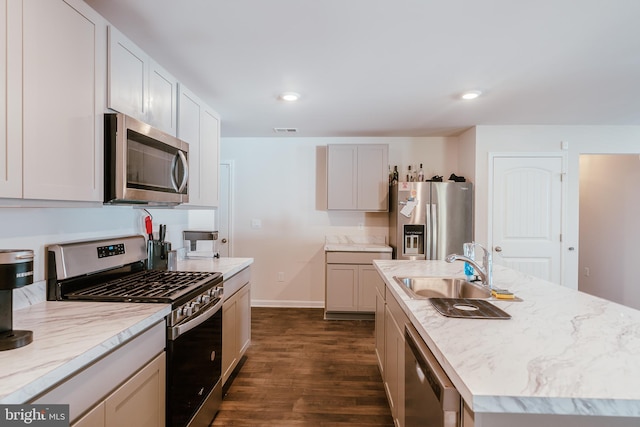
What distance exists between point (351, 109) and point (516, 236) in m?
2.47

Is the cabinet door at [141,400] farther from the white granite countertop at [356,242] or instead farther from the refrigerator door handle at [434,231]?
the refrigerator door handle at [434,231]

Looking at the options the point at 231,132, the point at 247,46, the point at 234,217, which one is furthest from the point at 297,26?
the point at 234,217

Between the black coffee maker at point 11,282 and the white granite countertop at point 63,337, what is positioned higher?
the black coffee maker at point 11,282

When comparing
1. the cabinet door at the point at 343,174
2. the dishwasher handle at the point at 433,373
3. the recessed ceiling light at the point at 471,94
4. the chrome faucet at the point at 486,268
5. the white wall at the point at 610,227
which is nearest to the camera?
the dishwasher handle at the point at 433,373

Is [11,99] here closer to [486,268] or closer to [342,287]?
[486,268]

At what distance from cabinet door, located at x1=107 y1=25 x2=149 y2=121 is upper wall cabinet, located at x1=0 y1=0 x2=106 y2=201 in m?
0.05

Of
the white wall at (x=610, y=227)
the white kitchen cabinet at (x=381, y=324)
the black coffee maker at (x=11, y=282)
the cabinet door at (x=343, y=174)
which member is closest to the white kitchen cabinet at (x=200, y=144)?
the black coffee maker at (x=11, y=282)

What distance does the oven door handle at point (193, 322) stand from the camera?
1.40 metres

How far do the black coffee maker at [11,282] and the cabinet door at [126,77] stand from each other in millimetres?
853

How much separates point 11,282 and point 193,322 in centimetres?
79

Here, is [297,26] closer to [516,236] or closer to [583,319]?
[583,319]

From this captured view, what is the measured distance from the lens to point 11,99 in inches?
39.4

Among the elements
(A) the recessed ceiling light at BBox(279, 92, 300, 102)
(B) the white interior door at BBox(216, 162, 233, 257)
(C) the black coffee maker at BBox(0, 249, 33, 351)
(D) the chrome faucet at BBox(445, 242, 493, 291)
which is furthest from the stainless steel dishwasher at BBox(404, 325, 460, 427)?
(B) the white interior door at BBox(216, 162, 233, 257)

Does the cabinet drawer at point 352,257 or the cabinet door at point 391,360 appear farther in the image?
the cabinet drawer at point 352,257
